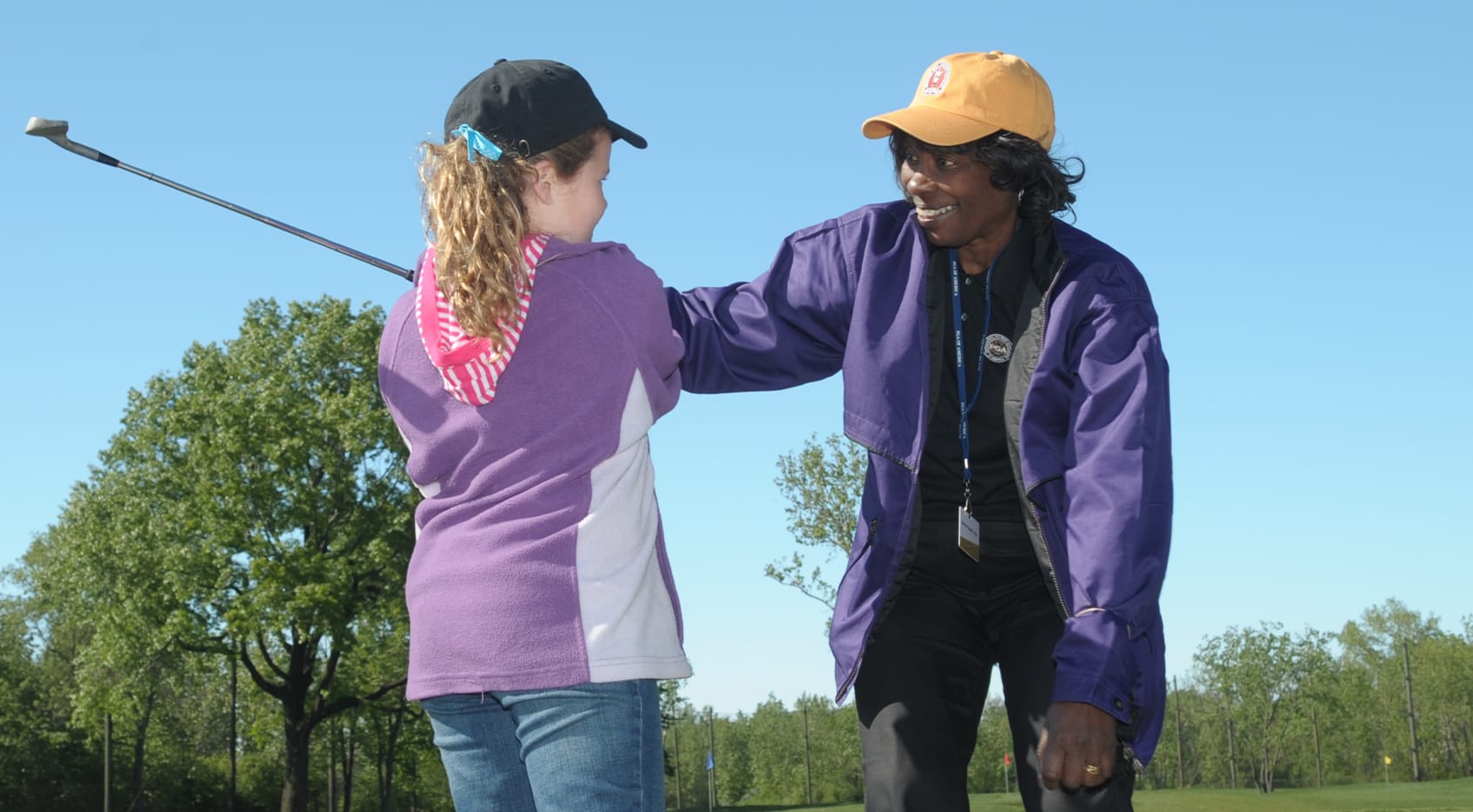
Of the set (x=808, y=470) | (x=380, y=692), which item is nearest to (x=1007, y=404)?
(x=380, y=692)

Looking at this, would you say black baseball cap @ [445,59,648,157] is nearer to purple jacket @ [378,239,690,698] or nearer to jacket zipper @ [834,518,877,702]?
purple jacket @ [378,239,690,698]

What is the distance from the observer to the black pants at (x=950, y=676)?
3711mm

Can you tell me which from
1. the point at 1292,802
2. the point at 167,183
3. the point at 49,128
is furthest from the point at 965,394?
the point at 1292,802

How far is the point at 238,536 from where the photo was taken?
120ft

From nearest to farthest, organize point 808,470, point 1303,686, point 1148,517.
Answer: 1. point 1148,517
2. point 808,470
3. point 1303,686

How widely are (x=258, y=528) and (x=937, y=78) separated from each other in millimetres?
35398

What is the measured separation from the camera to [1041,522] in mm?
3822

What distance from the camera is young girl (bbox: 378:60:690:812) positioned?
2891mm

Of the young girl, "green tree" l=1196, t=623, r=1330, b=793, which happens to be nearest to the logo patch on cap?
the young girl

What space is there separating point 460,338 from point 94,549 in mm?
38026

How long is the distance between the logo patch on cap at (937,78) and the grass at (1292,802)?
34905mm

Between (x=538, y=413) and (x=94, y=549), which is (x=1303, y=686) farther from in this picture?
(x=538, y=413)

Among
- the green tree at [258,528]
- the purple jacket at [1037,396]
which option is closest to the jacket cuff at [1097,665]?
the purple jacket at [1037,396]

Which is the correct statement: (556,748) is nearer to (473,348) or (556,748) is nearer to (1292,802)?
(473,348)
